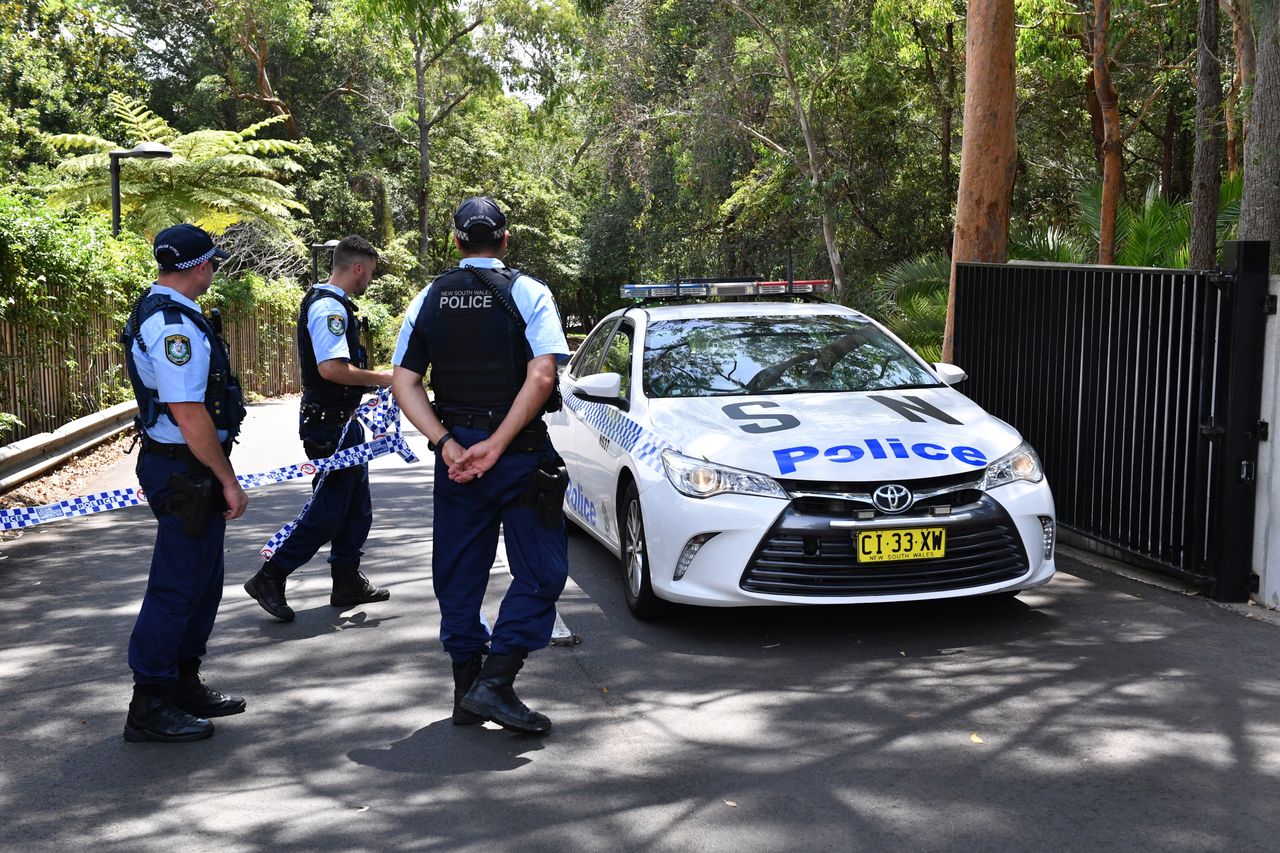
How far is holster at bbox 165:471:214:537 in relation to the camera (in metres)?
4.94

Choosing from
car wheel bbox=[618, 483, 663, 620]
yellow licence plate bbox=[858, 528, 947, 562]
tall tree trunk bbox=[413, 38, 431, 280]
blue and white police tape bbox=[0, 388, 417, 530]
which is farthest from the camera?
tall tree trunk bbox=[413, 38, 431, 280]

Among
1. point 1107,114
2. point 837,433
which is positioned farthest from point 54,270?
point 1107,114

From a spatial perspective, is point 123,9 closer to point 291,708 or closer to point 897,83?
point 897,83

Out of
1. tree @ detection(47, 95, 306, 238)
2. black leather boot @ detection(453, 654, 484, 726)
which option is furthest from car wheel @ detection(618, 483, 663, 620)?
tree @ detection(47, 95, 306, 238)

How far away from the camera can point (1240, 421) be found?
6801mm

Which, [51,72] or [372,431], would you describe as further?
[51,72]

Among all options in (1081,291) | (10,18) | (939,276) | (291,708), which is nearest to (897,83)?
(939,276)

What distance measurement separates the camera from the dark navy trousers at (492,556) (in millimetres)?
4992

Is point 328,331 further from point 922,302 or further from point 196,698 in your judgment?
point 922,302

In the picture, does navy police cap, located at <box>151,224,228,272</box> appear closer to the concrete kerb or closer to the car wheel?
the car wheel

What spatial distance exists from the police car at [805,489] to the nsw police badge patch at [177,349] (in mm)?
2361

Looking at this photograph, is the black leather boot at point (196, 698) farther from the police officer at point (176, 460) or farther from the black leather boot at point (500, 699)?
the black leather boot at point (500, 699)

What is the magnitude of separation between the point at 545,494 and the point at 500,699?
0.75 meters

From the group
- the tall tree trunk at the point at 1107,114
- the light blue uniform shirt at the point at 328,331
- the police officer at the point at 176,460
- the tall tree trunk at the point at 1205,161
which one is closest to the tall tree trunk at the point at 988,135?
the tall tree trunk at the point at 1205,161
